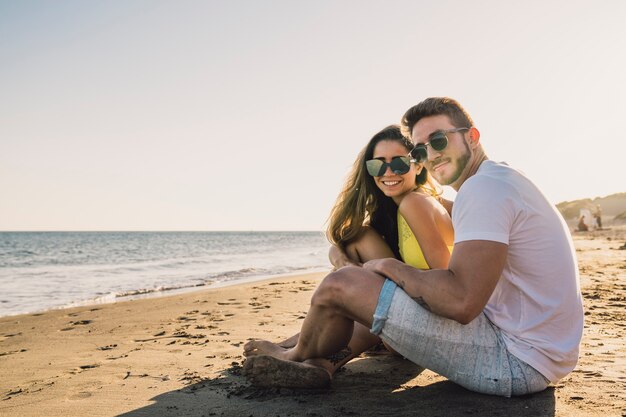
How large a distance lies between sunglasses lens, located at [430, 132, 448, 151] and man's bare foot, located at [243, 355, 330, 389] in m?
1.51

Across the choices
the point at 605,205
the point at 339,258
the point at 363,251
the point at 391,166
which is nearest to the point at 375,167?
the point at 391,166

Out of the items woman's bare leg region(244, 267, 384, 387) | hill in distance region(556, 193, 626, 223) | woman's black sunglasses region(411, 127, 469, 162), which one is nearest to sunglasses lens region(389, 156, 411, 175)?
woman's black sunglasses region(411, 127, 469, 162)

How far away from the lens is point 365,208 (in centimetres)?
393

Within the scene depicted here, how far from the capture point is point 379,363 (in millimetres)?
3793

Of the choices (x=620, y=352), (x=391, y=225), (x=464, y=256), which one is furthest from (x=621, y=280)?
(x=464, y=256)

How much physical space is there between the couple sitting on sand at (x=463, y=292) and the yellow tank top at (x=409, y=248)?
16 millimetres

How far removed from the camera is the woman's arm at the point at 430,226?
10.1 ft

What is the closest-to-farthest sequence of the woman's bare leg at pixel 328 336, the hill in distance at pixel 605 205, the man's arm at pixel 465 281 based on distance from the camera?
the man's arm at pixel 465 281, the woman's bare leg at pixel 328 336, the hill in distance at pixel 605 205

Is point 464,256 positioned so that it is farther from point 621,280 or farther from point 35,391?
point 621,280

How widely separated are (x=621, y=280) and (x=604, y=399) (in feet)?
22.6

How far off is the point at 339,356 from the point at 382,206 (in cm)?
131

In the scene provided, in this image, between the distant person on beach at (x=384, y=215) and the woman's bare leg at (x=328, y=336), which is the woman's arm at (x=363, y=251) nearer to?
the distant person on beach at (x=384, y=215)

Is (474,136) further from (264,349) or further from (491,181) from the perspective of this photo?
(264,349)

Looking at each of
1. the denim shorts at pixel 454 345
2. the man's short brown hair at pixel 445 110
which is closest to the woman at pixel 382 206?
the man's short brown hair at pixel 445 110
